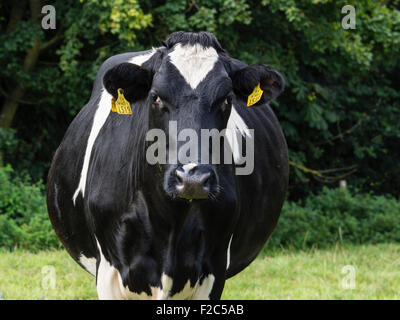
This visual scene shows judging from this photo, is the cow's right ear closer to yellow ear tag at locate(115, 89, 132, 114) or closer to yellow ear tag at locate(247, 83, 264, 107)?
Result: yellow ear tag at locate(115, 89, 132, 114)

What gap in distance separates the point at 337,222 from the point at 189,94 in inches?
313

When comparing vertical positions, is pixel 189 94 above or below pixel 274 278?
above

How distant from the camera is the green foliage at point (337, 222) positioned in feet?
32.9

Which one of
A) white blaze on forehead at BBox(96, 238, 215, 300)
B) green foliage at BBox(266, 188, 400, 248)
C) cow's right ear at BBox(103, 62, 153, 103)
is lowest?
green foliage at BBox(266, 188, 400, 248)

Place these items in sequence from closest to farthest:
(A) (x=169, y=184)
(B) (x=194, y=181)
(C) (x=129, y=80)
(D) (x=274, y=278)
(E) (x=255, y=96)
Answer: (B) (x=194, y=181), (A) (x=169, y=184), (C) (x=129, y=80), (E) (x=255, y=96), (D) (x=274, y=278)


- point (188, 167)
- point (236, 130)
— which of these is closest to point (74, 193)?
point (236, 130)

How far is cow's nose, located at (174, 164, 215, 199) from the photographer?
9.24ft

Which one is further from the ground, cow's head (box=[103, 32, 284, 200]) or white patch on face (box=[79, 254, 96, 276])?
cow's head (box=[103, 32, 284, 200])

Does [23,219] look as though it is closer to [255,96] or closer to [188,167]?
[255,96]

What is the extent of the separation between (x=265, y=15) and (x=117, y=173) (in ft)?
23.7

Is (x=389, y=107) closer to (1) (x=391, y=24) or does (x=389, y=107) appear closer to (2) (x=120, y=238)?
(1) (x=391, y=24)

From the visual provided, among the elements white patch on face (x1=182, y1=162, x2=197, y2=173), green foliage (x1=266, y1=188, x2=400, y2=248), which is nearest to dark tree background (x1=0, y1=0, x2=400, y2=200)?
green foliage (x1=266, y1=188, x2=400, y2=248)

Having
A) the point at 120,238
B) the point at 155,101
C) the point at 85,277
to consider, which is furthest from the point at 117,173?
the point at 85,277

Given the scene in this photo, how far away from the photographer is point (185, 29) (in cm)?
882
